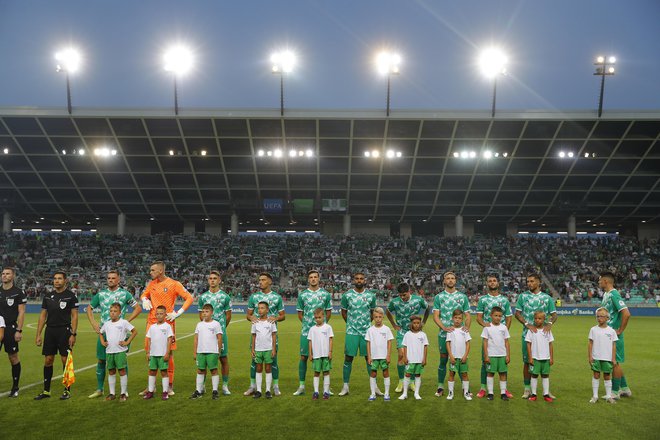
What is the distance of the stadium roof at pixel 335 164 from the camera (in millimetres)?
40406

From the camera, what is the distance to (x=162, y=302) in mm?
10461

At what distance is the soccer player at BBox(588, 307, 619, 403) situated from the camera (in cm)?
983

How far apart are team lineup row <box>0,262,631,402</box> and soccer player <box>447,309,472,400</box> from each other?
0.02 metres

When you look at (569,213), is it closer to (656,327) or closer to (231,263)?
(656,327)

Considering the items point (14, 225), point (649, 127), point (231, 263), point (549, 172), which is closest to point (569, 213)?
point (549, 172)

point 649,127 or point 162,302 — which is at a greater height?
Answer: point 649,127

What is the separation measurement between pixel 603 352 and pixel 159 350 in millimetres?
8218

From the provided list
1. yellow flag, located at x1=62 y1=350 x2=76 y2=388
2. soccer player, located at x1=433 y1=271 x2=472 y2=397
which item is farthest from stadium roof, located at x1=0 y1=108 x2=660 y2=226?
yellow flag, located at x1=62 y1=350 x2=76 y2=388

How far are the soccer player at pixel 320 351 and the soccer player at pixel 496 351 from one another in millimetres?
2896

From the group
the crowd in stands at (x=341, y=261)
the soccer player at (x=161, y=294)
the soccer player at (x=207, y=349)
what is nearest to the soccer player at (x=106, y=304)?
the soccer player at (x=161, y=294)

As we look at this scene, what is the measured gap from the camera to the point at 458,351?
397 inches

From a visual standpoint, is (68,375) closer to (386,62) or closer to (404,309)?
(404,309)

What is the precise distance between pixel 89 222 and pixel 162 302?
49.7 meters

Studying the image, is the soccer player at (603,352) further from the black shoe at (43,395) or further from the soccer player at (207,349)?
the black shoe at (43,395)
